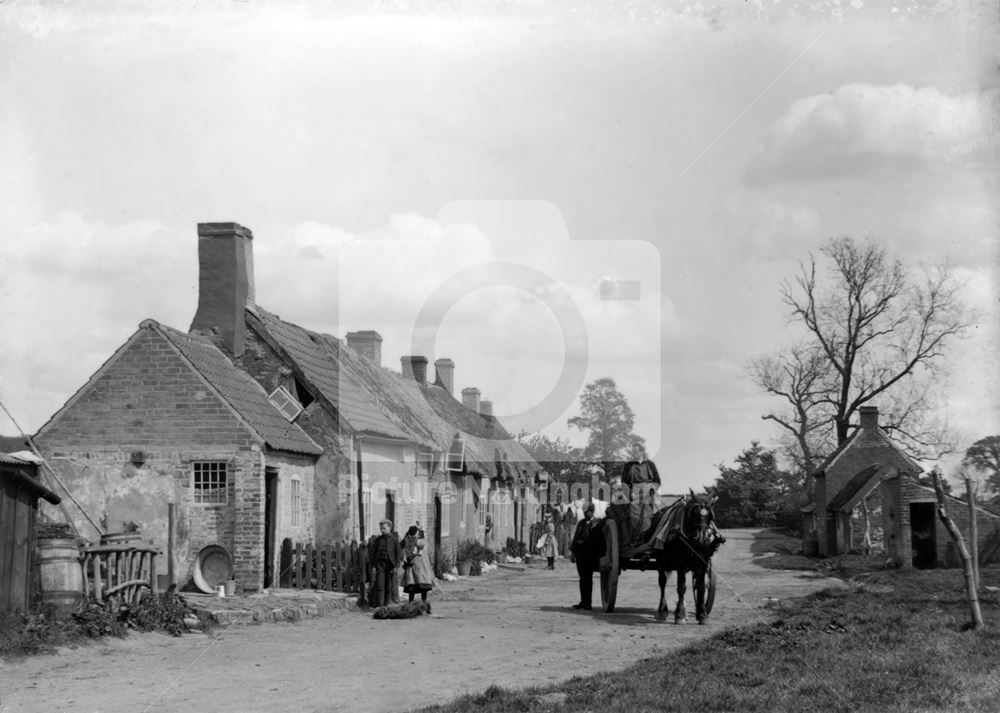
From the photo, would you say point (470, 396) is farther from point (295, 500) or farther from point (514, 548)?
point (295, 500)

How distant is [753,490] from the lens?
77.9m

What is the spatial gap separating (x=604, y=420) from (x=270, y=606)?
5779 centimetres

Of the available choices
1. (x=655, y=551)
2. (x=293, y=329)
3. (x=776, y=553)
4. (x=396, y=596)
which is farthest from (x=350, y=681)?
(x=776, y=553)

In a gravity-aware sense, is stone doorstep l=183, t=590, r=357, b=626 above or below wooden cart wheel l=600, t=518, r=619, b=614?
below

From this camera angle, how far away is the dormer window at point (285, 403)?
966 inches

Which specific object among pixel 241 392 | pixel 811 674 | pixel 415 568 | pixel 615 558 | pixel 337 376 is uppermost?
pixel 337 376

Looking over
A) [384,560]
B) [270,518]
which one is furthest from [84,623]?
[270,518]

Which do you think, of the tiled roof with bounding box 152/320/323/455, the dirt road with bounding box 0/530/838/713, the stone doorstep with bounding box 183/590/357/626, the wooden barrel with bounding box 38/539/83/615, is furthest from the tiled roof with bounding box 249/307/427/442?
the wooden barrel with bounding box 38/539/83/615

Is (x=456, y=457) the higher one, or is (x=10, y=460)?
(x=456, y=457)

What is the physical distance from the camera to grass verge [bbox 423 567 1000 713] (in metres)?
9.69

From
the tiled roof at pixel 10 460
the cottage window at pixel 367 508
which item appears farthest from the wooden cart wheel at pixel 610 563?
the tiled roof at pixel 10 460

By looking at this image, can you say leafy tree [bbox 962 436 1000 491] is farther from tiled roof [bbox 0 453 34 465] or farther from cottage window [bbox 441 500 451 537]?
tiled roof [bbox 0 453 34 465]

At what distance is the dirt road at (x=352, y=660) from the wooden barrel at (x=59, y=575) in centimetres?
92

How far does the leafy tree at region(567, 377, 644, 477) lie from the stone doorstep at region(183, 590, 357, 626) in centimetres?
5382
